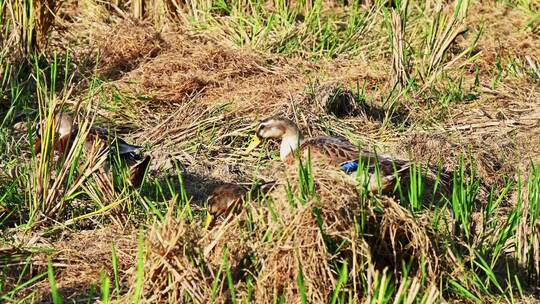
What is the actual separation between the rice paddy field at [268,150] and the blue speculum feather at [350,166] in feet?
1.12

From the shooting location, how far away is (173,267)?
4.86 metres

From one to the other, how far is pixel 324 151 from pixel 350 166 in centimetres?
28

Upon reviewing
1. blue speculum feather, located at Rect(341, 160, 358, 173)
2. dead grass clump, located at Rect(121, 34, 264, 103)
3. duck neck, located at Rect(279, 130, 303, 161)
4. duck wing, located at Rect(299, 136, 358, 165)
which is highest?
blue speculum feather, located at Rect(341, 160, 358, 173)

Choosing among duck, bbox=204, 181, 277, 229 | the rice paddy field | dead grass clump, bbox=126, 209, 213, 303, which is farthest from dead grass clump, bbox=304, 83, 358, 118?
dead grass clump, bbox=126, 209, 213, 303

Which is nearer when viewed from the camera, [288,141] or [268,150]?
[288,141]

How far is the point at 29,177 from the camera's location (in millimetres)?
6293

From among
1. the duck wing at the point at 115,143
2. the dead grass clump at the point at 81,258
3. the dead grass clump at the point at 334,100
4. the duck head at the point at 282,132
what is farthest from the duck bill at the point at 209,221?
the dead grass clump at the point at 334,100

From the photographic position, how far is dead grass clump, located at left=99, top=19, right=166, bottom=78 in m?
9.07

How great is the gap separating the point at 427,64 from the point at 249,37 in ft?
5.27

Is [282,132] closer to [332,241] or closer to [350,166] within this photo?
[350,166]

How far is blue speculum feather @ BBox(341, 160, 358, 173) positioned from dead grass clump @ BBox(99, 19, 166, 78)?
2.70 m

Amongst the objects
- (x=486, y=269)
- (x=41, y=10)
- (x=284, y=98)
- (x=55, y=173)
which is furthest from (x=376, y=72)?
(x=486, y=269)

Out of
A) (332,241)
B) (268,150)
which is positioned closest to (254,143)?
(268,150)

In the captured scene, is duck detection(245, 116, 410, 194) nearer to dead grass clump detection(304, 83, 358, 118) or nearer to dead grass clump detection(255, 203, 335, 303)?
dead grass clump detection(304, 83, 358, 118)
